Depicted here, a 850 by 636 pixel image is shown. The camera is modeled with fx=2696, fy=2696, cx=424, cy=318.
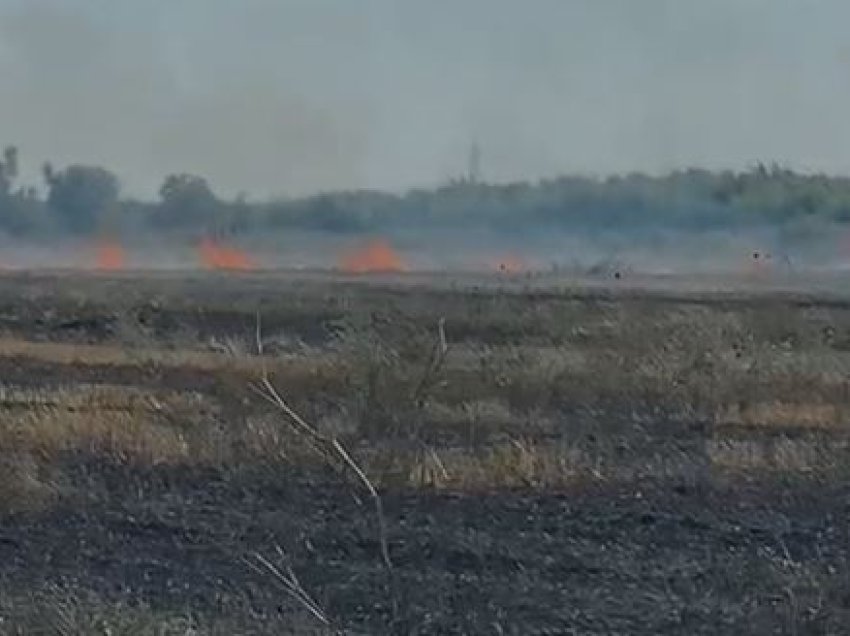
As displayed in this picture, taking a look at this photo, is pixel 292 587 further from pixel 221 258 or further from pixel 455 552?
pixel 221 258

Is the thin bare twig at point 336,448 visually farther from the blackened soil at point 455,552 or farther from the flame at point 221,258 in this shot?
the flame at point 221,258

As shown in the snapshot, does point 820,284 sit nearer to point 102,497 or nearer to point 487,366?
point 487,366

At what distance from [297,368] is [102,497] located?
39.4ft

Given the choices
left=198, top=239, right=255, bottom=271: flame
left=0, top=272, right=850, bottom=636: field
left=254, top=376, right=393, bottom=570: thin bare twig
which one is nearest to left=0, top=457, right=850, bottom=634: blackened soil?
left=0, top=272, right=850, bottom=636: field

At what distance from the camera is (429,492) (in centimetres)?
2148

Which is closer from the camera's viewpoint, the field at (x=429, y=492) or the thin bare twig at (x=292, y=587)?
the thin bare twig at (x=292, y=587)

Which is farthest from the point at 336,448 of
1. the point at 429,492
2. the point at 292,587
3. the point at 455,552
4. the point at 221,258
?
the point at 221,258

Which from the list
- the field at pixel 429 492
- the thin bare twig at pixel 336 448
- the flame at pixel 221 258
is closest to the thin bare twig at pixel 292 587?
the field at pixel 429 492

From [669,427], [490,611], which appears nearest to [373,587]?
[490,611]

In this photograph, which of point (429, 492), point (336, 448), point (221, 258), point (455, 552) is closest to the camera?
point (336, 448)

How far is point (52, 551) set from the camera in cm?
1862

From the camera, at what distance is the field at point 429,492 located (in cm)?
1598

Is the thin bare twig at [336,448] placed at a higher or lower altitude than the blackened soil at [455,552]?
higher

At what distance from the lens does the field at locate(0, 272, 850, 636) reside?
16.0 metres
